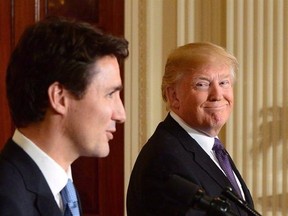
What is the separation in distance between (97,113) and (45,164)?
16 centimetres

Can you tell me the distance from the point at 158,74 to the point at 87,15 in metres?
0.53

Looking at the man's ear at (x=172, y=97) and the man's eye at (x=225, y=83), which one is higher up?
the man's eye at (x=225, y=83)

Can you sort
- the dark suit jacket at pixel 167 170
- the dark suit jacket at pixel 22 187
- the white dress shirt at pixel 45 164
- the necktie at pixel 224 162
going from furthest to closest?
the necktie at pixel 224 162, the dark suit jacket at pixel 167 170, the white dress shirt at pixel 45 164, the dark suit jacket at pixel 22 187

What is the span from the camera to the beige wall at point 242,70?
12.0 ft

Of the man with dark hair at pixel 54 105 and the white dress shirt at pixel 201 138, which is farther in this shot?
the white dress shirt at pixel 201 138

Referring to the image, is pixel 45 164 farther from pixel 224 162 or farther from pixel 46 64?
pixel 224 162

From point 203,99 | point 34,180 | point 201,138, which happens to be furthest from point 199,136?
point 34,180

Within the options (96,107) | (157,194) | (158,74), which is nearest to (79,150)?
(96,107)

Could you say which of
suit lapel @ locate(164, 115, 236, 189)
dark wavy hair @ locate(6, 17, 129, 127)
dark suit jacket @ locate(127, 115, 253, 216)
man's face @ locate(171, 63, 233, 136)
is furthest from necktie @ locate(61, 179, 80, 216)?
man's face @ locate(171, 63, 233, 136)

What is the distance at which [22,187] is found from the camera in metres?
1.54

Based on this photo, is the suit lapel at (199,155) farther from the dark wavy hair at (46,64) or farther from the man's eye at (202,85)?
the dark wavy hair at (46,64)

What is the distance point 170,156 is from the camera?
222 centimetres

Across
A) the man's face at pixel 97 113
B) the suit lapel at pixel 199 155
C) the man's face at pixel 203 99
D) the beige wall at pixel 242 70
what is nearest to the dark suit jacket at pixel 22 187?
the man's face at pixel 97 113

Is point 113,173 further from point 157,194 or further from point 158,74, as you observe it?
point 157,194
